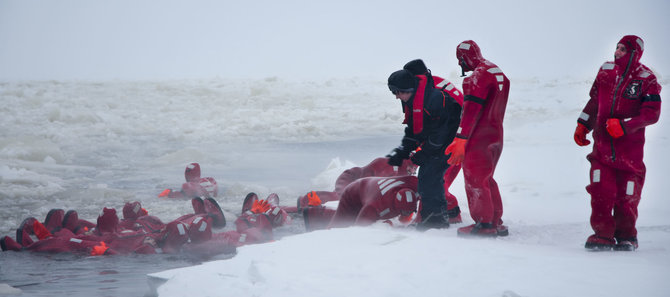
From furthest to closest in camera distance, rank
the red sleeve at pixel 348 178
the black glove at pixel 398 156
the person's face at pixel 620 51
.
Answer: the red sleeve at pixel 348 178 < the black glove at pixel 398 156 < the person's face at pixel 620 51

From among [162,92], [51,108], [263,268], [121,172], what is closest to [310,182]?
[121,172]

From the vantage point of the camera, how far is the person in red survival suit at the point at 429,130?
417 cm

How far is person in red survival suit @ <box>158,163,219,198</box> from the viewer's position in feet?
24.0

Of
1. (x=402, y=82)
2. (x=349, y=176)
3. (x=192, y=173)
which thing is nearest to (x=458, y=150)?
(x=402, y=82)

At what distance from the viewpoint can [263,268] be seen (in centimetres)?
315

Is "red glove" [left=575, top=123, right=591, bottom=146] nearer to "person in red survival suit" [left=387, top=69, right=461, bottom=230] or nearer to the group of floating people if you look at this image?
"person in red survival suit" [left=387, top=69, right=461, bottom=230]

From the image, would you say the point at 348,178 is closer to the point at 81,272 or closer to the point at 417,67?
the point at 417,67

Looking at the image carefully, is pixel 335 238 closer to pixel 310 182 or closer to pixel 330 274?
pixel 330 274

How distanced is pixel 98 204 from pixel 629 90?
588cm

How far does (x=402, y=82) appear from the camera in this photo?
4125mm

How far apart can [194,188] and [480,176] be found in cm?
433

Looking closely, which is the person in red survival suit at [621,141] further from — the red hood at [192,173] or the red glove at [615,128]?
the red hood at [192,173]

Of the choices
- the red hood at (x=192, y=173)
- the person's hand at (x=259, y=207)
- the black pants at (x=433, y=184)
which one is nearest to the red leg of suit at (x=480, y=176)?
the black pants at (x=433, y=184)

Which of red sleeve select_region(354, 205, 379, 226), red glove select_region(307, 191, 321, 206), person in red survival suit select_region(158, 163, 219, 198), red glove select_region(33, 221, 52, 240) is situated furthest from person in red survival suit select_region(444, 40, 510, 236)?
person in red survival suit select_region(158, 163, 219, 198)
